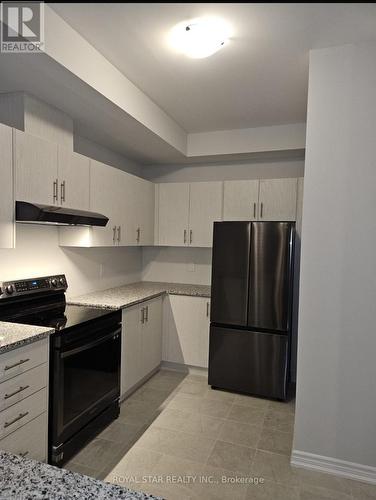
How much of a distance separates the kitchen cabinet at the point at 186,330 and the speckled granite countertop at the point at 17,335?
1806 mm

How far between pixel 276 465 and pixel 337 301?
115 cm

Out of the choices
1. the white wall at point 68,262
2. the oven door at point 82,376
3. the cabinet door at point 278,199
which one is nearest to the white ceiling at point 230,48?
the cabinet door at point 278,199

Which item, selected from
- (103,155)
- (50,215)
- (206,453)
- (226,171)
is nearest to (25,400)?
(50,215)

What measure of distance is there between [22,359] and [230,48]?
7.13 feet

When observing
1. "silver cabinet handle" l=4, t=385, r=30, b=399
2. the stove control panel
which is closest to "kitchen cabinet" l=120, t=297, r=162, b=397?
the stove control panel

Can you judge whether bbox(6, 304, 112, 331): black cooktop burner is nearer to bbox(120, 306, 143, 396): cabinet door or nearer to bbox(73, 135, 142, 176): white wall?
bbox(120, 306, 143, 396): cabinet door

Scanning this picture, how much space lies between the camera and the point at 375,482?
6.65 feet

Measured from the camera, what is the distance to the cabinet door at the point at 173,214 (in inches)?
151

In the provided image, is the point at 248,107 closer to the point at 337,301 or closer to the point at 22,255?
the point at 337,301

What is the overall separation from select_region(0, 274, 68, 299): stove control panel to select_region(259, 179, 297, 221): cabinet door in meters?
2.08

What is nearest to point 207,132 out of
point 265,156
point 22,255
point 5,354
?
point 265,156

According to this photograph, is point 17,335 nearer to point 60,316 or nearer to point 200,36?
point 60,316

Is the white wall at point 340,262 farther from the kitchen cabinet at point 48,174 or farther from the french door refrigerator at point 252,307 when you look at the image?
the kitchen cabinet at point 48,174

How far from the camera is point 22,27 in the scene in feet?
5.25
